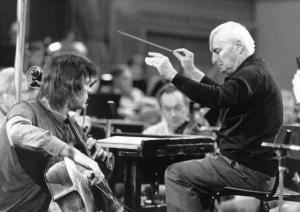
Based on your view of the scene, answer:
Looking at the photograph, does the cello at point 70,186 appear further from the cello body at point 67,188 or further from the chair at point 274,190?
the chair at point 274,190

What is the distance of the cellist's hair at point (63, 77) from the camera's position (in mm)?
4172

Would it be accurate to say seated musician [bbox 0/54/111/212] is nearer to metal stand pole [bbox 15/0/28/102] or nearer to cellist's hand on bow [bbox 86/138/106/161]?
cellist's hand on bow [bbox 86/138/106/161]

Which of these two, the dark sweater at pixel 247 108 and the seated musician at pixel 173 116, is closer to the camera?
the dark sweater at pixel 247 108

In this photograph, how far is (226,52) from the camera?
15.0 ft

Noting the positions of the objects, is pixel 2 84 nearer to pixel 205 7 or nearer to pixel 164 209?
pixel 164 209

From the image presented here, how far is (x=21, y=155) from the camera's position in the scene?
4.07 metres

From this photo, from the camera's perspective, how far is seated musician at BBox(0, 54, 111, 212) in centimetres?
380

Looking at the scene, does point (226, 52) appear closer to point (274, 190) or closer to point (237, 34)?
point (237, 34)

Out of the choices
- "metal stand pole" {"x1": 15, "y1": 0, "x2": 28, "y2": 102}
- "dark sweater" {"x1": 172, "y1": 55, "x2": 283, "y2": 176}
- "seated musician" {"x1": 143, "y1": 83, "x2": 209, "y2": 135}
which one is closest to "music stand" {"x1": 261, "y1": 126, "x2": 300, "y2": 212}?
"dark sweater" {"x1": 172, "y1": 55, "x2": 283, "y2": 176}

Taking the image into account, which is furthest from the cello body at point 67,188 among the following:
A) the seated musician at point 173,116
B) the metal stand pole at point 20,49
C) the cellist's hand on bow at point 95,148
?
the seated musician at point 173,116

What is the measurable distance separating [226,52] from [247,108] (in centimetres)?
44

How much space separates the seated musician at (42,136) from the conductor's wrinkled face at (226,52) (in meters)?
0.92

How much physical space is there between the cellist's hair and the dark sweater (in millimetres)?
618

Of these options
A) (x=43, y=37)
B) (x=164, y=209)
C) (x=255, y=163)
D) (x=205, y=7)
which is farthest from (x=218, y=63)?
(x=205, y=7)
